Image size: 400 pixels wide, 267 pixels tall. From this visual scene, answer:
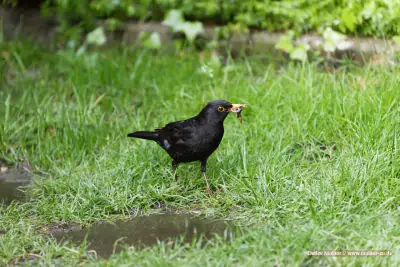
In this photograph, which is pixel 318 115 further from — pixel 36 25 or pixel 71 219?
pixel 36 25

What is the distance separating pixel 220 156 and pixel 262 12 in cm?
250

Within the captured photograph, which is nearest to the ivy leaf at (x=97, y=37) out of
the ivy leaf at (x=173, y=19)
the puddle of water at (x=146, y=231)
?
the ivy leaf at (x=173, y=19)

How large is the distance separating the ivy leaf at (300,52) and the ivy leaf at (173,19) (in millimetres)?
1515

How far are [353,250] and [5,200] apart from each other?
8.52 feet

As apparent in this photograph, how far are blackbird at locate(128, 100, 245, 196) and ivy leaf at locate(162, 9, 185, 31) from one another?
270 centimetres

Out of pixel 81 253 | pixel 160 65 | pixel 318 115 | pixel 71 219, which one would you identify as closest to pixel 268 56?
pixel 160 65

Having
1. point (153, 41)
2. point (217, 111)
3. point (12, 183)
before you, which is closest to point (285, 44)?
point (153, 41)

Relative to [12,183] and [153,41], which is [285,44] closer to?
[153,41]

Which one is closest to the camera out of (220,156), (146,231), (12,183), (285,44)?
(146,231)

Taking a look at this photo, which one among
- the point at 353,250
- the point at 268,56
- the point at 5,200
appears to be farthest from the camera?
the point at 268,56

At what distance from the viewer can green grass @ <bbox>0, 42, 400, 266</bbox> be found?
3.16m

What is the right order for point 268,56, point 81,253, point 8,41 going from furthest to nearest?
point 8,41 < point 268,56 < point 81,253

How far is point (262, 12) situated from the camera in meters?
6.42

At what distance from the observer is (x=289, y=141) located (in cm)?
446
